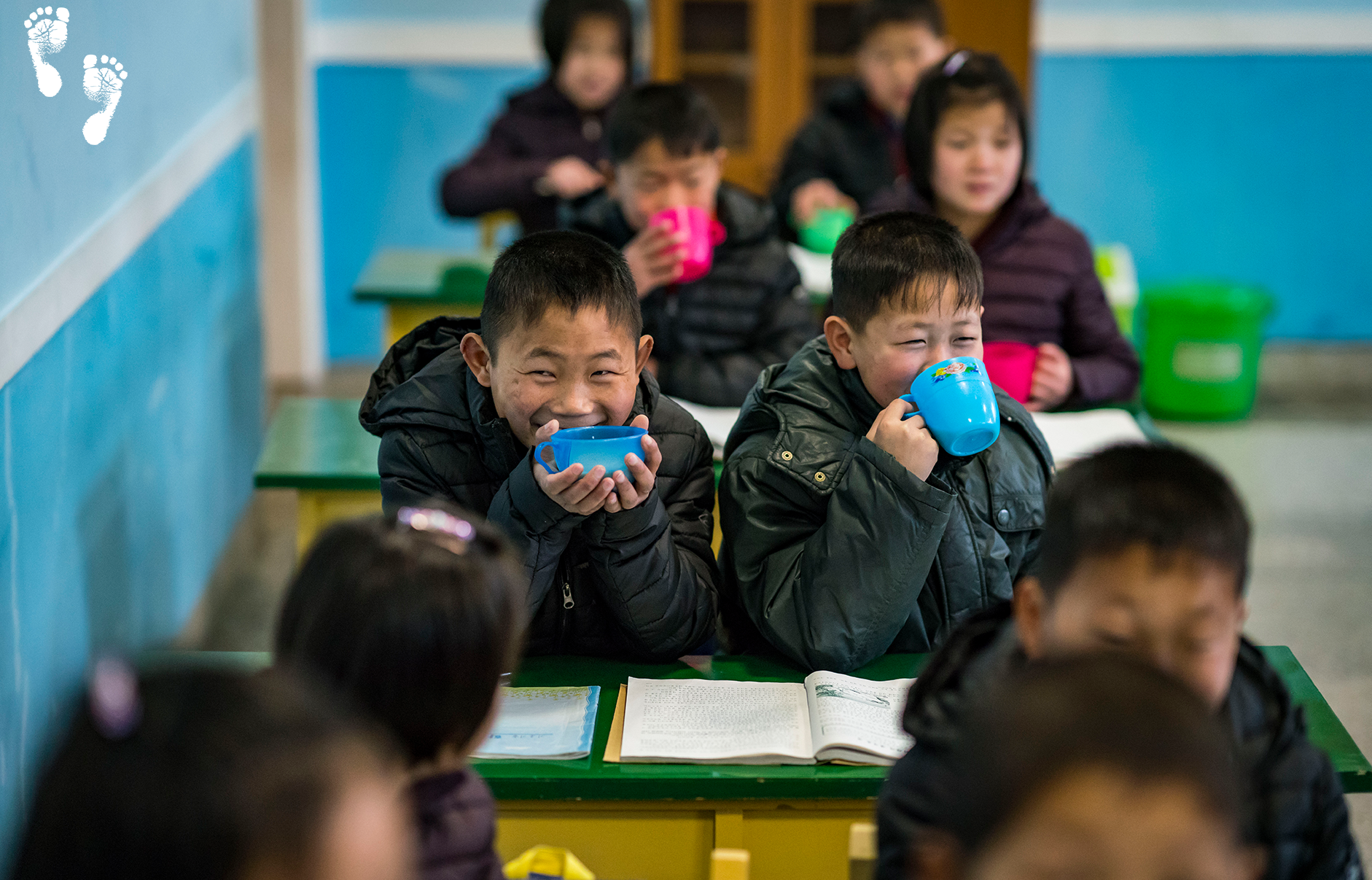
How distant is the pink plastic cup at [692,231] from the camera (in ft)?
10.1

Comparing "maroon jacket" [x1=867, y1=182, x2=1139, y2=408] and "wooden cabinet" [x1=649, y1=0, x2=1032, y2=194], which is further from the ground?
"wooden cabinet" [x1=649, y1=0, x2=1032, y2=194]

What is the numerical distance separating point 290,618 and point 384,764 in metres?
0.30

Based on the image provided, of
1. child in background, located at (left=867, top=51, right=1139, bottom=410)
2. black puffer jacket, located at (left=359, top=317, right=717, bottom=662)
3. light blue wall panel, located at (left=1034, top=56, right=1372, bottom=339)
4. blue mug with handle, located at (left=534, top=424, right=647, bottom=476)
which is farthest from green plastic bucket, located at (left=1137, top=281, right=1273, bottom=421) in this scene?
blue mug with handle, located at (left=534, top=424, right=647, bottom=476)

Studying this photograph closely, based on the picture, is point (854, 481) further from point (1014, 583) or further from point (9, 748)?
point (9, 748)

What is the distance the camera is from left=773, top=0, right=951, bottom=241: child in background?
441cm

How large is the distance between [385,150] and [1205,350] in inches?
138

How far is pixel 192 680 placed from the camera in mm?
882

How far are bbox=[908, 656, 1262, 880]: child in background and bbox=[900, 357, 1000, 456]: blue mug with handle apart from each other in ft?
3.18

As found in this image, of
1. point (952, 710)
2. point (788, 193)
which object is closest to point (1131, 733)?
point (952, 710)

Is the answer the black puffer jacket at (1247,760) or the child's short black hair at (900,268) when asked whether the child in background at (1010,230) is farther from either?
the black puffer jacket at (1247,760)

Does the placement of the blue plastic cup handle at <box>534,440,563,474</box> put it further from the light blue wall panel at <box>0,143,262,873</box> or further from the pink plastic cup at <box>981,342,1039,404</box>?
the pink plastic cup at <box>981,342,1039,404</box>

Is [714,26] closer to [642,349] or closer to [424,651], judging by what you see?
[642,349]

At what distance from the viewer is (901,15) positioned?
4.43m

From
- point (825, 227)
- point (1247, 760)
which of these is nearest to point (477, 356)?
point (1247, 760)
